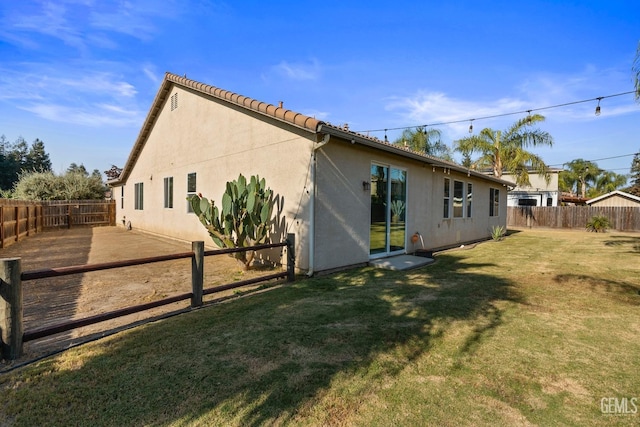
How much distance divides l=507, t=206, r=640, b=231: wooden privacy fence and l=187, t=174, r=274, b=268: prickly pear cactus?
22.8 m

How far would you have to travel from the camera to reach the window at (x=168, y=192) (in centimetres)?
1288

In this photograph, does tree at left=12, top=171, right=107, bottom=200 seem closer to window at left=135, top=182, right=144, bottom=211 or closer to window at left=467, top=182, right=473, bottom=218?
window at left=135, top=182, right=144, bottom=211

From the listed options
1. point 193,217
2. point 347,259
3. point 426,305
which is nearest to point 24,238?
point 193,217

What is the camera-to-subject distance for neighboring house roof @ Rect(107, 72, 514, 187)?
20.0 ft

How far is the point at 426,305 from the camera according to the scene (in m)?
4.79

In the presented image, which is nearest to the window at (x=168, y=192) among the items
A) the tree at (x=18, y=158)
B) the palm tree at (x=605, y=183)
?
the tree at (x=18, y=158)

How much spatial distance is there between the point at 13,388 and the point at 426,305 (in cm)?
466

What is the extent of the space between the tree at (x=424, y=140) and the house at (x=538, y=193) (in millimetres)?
6651

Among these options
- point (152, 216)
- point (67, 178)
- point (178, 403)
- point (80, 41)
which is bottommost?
point (178, 403)

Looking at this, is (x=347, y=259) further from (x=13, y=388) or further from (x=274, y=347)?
(x=13, y=388)

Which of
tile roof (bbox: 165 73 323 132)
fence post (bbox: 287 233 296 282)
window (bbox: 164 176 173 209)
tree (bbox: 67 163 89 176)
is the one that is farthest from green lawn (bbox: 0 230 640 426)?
tree (bbox: 67 163 89 176)

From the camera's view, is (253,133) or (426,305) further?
(253,133)

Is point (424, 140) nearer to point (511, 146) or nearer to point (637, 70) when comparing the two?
point (511, 146)

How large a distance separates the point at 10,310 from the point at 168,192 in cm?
1076
